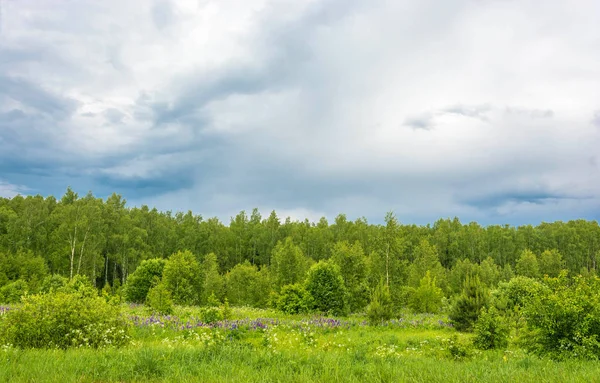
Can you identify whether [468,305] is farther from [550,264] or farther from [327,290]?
[550,264]

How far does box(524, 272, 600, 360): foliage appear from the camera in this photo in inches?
386

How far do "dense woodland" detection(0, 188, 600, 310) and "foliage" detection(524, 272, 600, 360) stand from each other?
29.7 ft

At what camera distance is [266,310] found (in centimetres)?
3338

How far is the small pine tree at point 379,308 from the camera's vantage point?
79.0ft

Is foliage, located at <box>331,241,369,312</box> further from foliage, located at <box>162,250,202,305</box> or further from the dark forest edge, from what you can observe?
foliage, located at <box>162,250,202,305</box>

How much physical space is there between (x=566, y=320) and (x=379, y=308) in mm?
14576

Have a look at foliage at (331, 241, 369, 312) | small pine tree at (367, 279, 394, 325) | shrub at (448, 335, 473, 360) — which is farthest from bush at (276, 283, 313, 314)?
shrub at (448, 335, 473, 360)

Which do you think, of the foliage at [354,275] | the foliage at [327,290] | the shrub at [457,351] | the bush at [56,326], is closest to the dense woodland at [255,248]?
the foliage at [354,275]

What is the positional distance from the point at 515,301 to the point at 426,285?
41.5ft

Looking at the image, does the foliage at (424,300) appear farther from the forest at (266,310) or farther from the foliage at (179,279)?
the foliage at (179,279)

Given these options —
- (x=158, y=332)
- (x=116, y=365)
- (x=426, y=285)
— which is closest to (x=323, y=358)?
(x=116, y=365)

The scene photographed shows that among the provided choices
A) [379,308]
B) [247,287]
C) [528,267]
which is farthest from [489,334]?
[528,267]

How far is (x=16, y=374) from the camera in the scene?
6.73 metres

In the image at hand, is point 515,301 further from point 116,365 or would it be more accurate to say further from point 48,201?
point 48,201
